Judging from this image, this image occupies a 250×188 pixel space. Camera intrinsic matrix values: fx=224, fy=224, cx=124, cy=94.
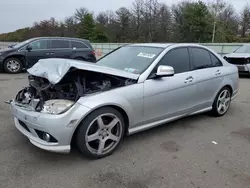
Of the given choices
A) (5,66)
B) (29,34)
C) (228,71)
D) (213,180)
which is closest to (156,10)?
(29,34)

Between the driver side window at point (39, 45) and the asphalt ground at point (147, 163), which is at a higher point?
the driver side window at point (39, 45)

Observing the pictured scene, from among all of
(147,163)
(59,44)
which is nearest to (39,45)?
(59,44)

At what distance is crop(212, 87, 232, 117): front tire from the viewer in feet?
14.6

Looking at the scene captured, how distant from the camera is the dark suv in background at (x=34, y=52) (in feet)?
31.9

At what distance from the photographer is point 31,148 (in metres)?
3.11

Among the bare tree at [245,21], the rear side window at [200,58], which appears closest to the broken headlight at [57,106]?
the rear side window at [200,58]

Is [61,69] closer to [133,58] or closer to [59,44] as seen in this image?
[133,58]

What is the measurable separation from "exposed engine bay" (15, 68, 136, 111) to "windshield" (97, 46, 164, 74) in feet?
1.28

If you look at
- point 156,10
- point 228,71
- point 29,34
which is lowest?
point 228,71

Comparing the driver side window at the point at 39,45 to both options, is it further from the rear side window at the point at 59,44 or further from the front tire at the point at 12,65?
the front tire at the point at 12,65

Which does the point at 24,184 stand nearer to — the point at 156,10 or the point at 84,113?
the point at 84,113

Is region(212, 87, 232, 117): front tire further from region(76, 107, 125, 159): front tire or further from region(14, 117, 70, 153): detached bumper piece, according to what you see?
region(14, 117, 70, 153): detached bumper piece

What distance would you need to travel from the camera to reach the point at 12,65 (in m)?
9.86

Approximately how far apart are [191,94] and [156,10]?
136 feet
